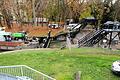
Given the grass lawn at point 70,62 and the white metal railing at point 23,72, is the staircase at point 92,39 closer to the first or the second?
the grass lawn at point 70,62

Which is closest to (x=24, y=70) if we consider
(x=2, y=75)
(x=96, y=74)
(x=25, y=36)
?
(x=2, y=75)

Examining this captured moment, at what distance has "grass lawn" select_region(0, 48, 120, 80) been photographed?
59.3 feet

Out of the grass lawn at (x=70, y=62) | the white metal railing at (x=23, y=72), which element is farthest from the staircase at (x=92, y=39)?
the white metal railing at (x=23, y=72)

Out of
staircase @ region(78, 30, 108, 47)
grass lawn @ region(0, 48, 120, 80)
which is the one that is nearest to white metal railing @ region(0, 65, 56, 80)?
grass lawn @ region(0, 48, 120, 80)

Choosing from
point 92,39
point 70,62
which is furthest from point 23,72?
point 92,39

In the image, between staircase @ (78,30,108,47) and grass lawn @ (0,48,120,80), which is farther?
staircase @ (78,30,108,47)

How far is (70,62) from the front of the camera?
66.7 feet

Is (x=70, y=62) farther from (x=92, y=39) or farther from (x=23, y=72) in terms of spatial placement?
(x=92, y=39)

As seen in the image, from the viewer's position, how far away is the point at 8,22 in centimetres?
4541

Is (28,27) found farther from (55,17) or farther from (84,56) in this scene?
(84,56)

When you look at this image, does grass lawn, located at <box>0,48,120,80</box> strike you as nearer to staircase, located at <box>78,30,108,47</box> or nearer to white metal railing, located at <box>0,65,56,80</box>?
white metal railing, located at <box>0,65,56,80</box>

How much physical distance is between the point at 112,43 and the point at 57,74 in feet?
50.2

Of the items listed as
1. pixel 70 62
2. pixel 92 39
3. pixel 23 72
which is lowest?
pixel 92 39

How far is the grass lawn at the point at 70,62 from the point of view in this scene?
18.1 m
